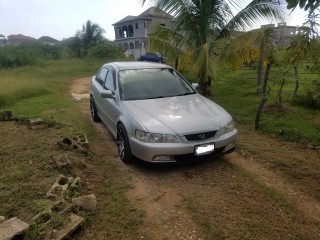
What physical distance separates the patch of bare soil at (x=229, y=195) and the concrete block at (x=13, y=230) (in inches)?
24.3

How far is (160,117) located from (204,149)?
0.85 m

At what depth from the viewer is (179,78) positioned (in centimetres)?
624

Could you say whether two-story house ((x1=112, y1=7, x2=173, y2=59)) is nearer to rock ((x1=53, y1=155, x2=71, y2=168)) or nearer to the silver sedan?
the silver sedan

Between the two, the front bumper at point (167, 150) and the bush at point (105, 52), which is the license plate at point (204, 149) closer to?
the front bumper at point (167, 150)

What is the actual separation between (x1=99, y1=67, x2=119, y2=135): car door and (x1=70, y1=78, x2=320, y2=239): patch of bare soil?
56 centimetres

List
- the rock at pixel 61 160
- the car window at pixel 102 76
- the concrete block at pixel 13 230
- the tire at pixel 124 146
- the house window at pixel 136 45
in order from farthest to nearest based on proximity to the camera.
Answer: the house window at pixel 136 45
the car window at pixel 102 76
the tire at pixel 124 146
the rock at pixel 61 160
the concrete block at pixel 13 230

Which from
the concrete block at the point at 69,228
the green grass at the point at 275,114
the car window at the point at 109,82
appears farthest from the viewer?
the green grass at the point at 275,114

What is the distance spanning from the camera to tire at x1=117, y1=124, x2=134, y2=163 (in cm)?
484

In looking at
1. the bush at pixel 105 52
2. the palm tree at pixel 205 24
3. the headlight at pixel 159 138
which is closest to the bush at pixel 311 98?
the palm tree at pixel 205 24

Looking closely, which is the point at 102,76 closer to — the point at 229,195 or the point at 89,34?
the point at 229,195

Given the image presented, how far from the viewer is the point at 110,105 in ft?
19.1

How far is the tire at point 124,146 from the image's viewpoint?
4.84m

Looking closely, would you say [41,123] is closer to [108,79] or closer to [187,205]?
[108,79]

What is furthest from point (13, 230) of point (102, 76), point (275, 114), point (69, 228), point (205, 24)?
point (205, 24)
